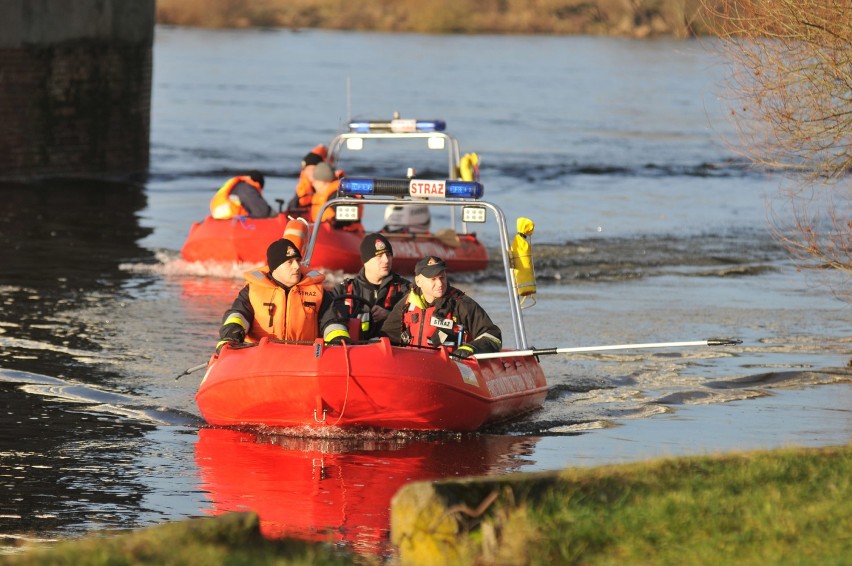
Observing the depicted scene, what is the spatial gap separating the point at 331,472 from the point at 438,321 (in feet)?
5.99

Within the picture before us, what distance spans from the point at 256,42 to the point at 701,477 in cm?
7645

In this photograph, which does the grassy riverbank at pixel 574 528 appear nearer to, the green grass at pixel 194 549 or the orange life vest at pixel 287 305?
the green grass at pixel 194 549

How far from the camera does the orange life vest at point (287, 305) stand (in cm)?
1098

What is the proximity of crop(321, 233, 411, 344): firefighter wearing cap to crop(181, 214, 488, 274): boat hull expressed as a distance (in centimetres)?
693

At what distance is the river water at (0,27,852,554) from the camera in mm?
9695

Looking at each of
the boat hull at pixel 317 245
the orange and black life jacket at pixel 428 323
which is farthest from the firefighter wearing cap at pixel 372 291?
the boat hull at pixel 317 245

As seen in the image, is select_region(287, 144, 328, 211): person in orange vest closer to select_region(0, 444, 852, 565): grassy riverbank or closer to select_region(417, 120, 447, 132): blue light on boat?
select_region(417, 120, 447, 132): blue light on boat

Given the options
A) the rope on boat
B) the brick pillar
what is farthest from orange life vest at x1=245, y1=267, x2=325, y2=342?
the brick pillar

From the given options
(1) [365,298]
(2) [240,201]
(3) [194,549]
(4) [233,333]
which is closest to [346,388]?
(4) [233,333]

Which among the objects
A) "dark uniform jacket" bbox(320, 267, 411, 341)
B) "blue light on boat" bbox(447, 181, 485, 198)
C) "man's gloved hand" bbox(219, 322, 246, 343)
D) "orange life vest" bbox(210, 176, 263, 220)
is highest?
"blue light on boat" bbox(447, 181, 485, 198)

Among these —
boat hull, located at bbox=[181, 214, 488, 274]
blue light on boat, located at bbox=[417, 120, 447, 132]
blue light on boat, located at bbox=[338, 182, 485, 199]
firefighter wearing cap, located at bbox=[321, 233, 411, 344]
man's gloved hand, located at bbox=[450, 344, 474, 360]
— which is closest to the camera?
man's gloved hand, located at bbox=[450, 344, 474, 360]

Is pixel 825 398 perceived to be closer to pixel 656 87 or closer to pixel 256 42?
pixel 656 87

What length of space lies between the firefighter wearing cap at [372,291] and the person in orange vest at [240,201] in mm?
7532

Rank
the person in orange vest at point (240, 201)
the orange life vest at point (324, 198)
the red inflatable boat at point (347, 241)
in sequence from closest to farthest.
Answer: the orange life vest at point (324, 198)
the red inflatable boat at point (347, 241)
the person in orange vest at point (240, 201)
